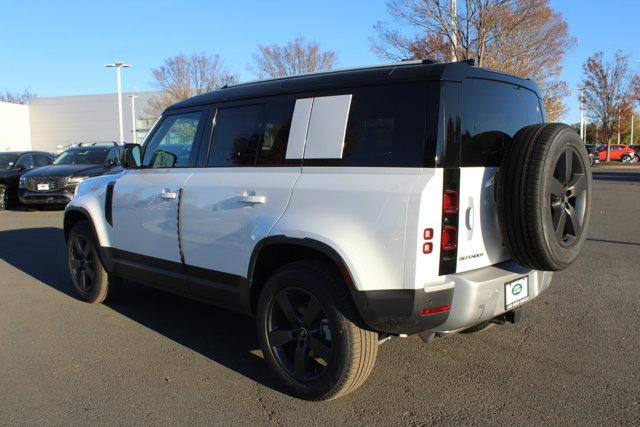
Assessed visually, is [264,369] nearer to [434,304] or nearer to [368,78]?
[434,304]

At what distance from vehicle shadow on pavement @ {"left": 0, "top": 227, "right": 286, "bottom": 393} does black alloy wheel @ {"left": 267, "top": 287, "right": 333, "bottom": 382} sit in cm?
24

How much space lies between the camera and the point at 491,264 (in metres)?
3.51

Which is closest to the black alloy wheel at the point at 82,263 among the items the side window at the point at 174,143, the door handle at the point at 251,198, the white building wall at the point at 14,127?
the side window at the point at 174,143

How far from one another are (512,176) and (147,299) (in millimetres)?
4370

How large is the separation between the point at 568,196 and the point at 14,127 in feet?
225

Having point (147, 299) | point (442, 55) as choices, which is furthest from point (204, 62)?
point (147, 299)

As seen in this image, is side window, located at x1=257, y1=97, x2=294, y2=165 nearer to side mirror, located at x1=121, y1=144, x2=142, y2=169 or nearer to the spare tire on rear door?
the spare tire on rear door

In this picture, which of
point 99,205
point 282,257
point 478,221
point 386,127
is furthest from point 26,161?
point 478,221

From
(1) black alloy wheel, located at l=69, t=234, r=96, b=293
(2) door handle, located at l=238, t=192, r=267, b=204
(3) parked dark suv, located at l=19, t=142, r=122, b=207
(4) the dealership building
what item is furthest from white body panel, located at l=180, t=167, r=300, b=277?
(4) the dealership building

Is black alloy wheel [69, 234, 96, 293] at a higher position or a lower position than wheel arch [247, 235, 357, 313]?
lower

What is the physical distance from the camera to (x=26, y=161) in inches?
646

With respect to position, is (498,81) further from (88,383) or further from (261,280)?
(88,383)

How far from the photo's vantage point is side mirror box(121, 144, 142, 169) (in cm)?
506

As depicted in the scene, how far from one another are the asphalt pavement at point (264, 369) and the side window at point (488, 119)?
61.5 inches
